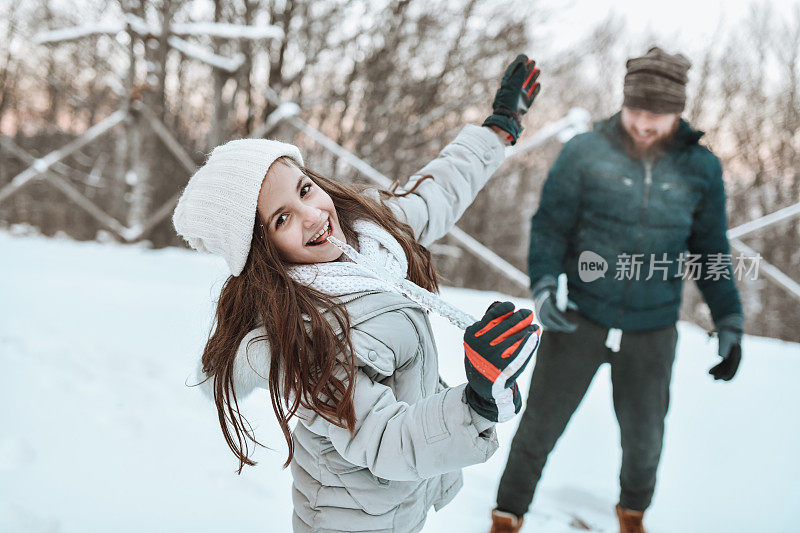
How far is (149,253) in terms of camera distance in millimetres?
4602

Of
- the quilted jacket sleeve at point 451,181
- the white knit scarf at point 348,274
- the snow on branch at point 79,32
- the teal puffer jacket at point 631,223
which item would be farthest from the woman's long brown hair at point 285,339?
the snow on branch at point 79,32

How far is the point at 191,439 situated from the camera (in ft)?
7.14

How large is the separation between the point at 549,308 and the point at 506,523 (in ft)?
2.48

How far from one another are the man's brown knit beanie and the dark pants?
682 millimetres

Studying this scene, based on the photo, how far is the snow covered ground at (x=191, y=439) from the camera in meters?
1.81

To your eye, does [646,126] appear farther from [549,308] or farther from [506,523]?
[506,523]

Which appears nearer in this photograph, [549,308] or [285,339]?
[285,339]

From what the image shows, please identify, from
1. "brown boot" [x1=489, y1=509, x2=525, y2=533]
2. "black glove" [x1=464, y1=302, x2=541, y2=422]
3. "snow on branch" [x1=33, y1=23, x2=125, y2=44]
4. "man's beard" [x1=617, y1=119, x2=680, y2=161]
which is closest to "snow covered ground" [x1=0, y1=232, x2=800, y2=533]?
"brown boot" [x1=489, y1=509, x2=525, y2=533]

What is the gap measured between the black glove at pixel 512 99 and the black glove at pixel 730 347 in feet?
3.09

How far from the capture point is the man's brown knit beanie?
156 cm

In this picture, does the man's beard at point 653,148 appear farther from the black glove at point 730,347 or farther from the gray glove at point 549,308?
the black glove at point 730,347

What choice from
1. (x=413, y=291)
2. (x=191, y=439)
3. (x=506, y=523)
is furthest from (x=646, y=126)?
(x=191, y=439)

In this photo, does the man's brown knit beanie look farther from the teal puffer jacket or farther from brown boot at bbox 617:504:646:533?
brown boot at bbox 617:504:646:533

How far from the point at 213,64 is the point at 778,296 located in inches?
525
